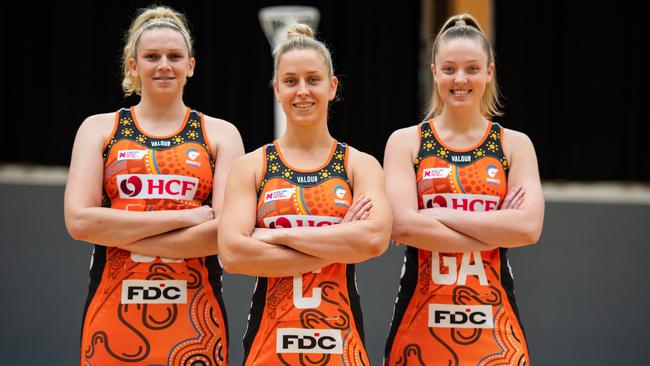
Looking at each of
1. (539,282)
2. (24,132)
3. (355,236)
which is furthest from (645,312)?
(24,132)

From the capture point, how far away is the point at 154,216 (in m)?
2.82

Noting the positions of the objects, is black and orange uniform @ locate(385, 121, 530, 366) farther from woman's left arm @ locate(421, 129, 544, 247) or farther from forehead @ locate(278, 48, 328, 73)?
forehead @ locate(278, 48, 328, 73)

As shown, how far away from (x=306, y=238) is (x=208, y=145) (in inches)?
23.1

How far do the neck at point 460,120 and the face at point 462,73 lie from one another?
0.10 feet

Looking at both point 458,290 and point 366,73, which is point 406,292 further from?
point 366,73

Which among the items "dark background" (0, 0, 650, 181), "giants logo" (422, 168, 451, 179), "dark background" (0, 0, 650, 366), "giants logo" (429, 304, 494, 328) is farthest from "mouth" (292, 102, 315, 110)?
"dark background" (0, 0, 650, 181)

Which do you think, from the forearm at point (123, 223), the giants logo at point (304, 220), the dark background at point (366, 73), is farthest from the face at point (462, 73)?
the dark background at point (366, 73)

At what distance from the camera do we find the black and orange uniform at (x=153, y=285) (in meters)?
2.88

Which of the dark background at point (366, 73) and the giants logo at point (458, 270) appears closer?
the giants logo at point (458, 270)

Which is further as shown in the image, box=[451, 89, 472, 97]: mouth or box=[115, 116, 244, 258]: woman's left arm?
box=[451, 89, 472, 97]: mouth

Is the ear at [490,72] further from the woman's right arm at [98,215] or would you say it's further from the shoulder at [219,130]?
the woman's right arm at [98,215]

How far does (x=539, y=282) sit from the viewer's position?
220 inches

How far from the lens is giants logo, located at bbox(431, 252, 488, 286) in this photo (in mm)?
2877

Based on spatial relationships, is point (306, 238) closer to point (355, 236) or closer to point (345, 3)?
point (355, 236)
